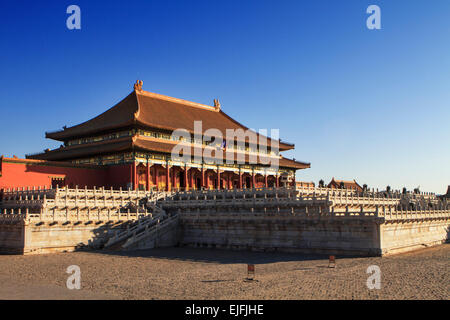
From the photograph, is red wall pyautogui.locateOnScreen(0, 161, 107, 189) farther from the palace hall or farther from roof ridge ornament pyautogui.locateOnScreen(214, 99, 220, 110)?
roof ridge ornament pyautogui.locateOnScreen(214, 99, 220, 110)

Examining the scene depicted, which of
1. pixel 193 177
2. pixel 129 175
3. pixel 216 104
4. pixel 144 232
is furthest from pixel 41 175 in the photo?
pixel 216 104

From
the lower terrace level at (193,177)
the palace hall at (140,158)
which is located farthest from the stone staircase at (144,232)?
the palace hall at (140,158)

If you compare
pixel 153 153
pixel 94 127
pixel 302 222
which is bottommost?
pixel 302 222

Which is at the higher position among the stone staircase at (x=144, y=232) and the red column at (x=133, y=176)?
the red column at (x=133, y=176)

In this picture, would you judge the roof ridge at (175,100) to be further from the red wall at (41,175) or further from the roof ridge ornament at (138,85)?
the red wall at (41,175)

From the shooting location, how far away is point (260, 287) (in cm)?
1722

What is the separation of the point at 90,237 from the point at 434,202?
35.7 m

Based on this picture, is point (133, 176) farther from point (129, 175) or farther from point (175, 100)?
point (175, 100)

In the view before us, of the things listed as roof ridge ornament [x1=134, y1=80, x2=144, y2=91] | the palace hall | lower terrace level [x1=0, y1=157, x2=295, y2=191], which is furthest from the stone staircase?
roof ridge ornament [x1=134, y1=80, x2=144, y2=91]

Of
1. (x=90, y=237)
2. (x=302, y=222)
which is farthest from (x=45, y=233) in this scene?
(x=302, y=222)

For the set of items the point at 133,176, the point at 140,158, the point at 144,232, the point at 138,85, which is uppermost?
the point at 138,85

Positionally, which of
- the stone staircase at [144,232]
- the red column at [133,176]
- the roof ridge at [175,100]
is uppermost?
the roof ridge at [175,100]

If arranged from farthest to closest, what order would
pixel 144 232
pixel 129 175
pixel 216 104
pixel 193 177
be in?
pixel 216 104
pixel 193 177
pixel 129 175
pixel 144 232
